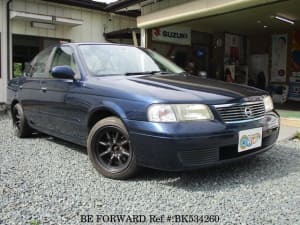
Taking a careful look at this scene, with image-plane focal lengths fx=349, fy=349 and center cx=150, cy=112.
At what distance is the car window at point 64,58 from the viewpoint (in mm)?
4409

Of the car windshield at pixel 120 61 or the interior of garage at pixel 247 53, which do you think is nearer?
the car windshield at pixel 120 61

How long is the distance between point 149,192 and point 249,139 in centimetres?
113

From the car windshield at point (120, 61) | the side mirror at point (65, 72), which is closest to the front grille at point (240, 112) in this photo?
the car windshield at point (120, 61)

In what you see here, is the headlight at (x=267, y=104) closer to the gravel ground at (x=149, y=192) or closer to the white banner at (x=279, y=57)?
the gravel ground at (x=149, y=192)

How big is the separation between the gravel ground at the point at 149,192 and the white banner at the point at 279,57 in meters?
10.3

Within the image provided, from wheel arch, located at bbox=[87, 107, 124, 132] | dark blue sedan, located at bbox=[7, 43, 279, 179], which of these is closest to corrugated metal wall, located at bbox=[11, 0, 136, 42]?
dark blue sedan, located at bbox=[7, 43, 279, 179]

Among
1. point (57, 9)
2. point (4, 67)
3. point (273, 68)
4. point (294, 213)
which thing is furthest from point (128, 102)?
point (273, 68)

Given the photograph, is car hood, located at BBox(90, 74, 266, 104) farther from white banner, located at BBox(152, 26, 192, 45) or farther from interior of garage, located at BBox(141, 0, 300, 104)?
interior of garage, located at BBox(141, 0, 300, 104)

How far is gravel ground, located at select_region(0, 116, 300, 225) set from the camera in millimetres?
2754

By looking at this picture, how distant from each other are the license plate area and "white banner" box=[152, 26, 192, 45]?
23.8ft

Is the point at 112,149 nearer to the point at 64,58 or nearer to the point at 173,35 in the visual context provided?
the point at 64,58

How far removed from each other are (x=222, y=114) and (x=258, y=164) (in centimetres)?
119

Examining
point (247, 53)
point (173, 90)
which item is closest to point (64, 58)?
point (173, 90)

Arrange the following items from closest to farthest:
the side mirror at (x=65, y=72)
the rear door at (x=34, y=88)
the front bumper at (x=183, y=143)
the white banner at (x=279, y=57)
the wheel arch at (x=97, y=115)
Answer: the front bumper at (x=183, y=143) < the wheel arch at (x=97, y=115) < the side mirror at (x=65, y=72) < the rear door at (x=34, y=88) < the white banner at (x=279, y=57)
